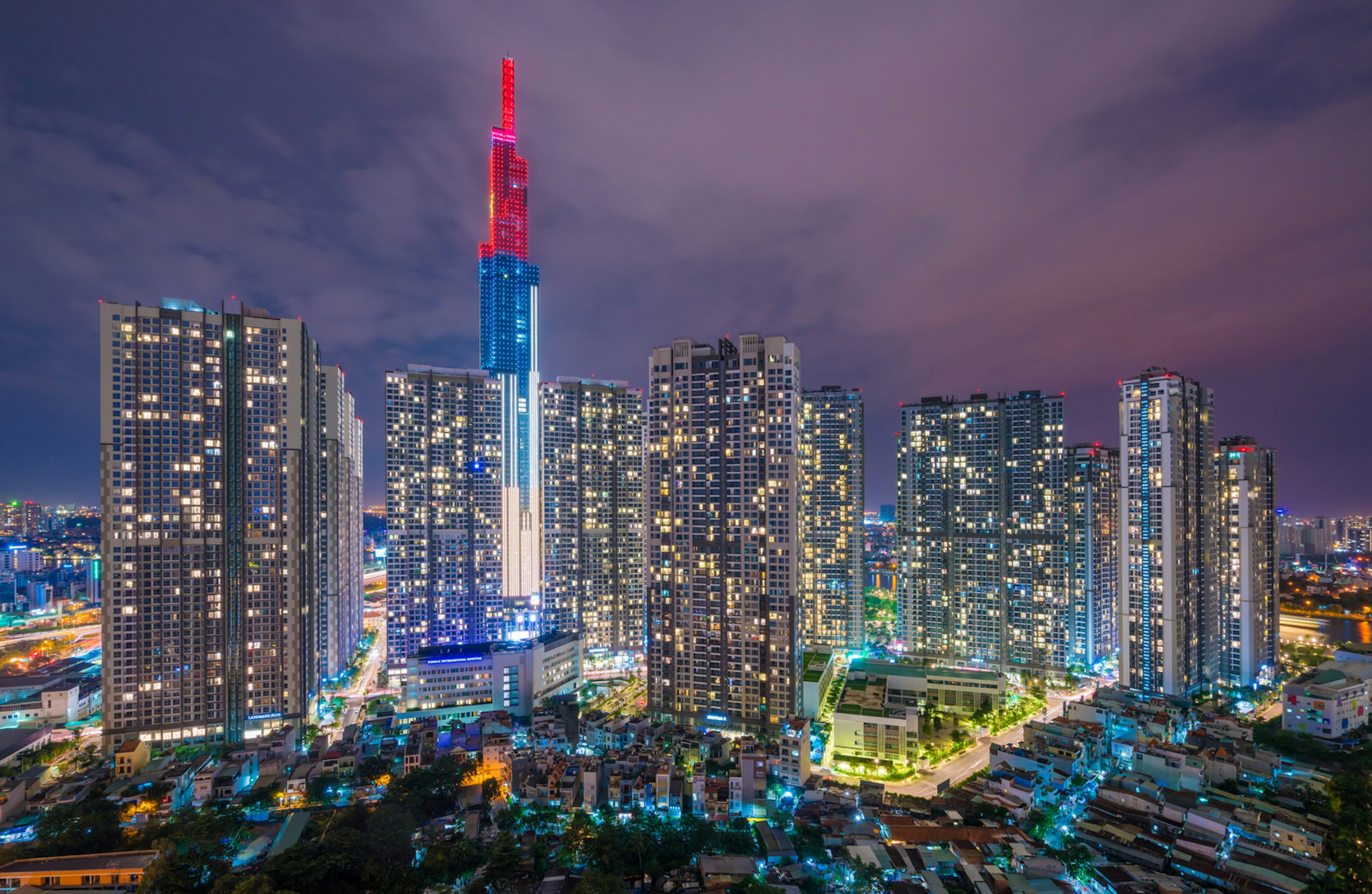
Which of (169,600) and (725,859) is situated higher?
(169,600)

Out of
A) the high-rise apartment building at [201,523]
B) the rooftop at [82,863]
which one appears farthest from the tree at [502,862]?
the high-rise apartment building at [201,523]

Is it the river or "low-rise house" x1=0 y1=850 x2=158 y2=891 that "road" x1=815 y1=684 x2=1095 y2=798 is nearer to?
"low-rise house" x1=0 y1=850 x2=158 y2=891

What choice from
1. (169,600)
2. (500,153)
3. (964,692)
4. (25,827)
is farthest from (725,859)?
(500,153)

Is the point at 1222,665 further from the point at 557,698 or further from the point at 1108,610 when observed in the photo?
the point at 557,698

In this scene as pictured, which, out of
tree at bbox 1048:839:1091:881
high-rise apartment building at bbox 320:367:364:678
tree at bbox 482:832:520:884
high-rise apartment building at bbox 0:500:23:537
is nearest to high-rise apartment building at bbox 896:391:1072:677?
tree at bbox 1048:839:1091:881

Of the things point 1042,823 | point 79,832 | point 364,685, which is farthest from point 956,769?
point 364,685

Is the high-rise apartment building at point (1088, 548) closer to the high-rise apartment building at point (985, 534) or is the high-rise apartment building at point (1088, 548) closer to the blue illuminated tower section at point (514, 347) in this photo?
the high-rise apartment building at point (985, 534)
